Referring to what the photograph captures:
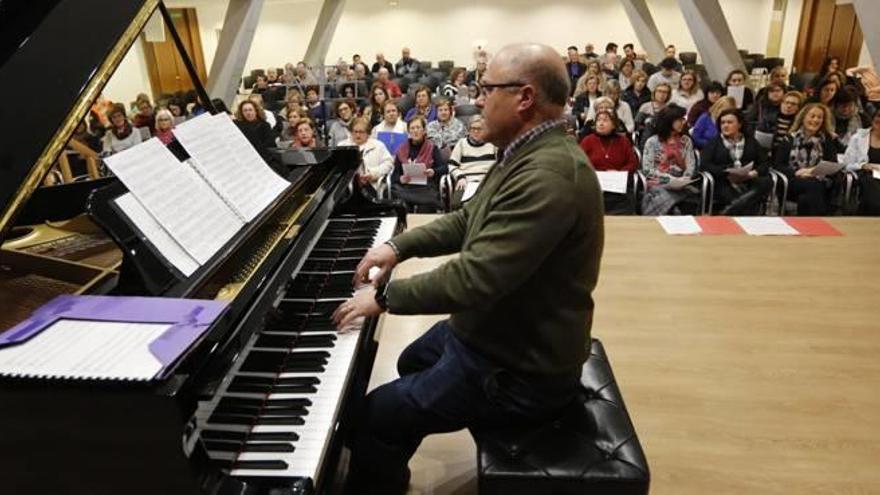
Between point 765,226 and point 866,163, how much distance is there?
1.29m

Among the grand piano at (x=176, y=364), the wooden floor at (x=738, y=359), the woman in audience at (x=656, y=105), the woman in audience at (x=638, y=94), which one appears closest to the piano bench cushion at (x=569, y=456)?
the grand piano at (x=176, y=364)

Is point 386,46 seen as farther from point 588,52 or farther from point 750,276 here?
point 750,276

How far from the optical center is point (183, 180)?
5.82 feet

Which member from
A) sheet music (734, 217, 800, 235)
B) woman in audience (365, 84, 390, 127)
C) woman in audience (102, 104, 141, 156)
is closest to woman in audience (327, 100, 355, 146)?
woman in audience (365, 84, 390, 127)

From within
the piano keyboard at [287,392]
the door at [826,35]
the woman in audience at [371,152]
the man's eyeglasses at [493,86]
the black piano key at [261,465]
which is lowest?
the black piano key at [261,465]

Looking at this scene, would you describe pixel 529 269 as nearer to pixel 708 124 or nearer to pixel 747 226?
pixel 747 226

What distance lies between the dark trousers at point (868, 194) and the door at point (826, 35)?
33.0 ft

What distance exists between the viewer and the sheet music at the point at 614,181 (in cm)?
490

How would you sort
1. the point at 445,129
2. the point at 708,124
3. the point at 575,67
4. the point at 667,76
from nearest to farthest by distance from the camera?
the point at 708,124, the point at 445,129, the point at 667,76, the point at 575,67

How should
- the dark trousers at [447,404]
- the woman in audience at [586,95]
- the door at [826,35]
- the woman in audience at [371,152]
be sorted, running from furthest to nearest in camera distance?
1. the door at [826,35]
2. the woman in audience at [586,95]
3. the woman in audience at [371,152]
4. the dark trousers at [447,404]

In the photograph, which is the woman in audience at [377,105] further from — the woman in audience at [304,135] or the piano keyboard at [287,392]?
the piano keyboard at [287,392]

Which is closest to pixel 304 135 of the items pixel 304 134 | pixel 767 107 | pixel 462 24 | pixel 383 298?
pixel 304 134

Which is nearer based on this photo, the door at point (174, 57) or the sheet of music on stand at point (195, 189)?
the sheet of music on stand at point (195, 189)

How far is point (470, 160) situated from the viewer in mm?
5430
